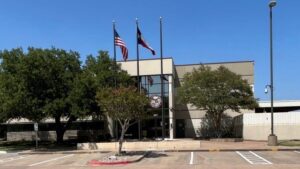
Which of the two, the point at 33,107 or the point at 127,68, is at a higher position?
the point at 127,68

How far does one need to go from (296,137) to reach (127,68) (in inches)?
804

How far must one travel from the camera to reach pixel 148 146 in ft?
127

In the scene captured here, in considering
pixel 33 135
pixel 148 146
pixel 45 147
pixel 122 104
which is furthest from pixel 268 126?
pixel 33 135

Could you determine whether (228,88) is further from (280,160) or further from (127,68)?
(280,160)

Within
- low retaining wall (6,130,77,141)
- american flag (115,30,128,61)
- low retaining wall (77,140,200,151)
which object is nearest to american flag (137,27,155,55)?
american flag (115,30,128,61)

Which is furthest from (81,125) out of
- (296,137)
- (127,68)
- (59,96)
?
(296,137)

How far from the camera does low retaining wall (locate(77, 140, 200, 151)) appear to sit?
3762 centimetres

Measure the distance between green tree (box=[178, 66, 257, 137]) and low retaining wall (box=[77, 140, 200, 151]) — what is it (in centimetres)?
1086

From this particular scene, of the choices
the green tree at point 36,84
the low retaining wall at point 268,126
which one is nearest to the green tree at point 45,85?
the green tree at point 36,84

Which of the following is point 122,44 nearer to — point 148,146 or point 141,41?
point 141,41

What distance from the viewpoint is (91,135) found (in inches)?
1939

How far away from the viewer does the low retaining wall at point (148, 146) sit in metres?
37.6

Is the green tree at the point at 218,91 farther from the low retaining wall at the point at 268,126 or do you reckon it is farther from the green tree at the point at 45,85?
the green tree at the point at 45,85

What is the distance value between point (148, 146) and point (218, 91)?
41.9 feet
